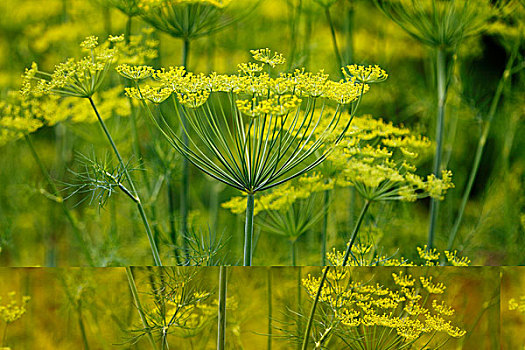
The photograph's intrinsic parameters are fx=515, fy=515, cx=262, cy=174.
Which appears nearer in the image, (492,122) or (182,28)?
(182,28)

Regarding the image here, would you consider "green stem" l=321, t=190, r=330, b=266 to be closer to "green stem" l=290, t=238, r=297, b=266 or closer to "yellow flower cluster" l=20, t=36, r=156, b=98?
"green stem" l=290, t=238, r=297, b=266

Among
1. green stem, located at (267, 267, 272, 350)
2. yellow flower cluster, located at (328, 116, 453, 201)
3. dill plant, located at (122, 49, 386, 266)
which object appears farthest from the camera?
green stem, located at (267, 267, 272, 350)

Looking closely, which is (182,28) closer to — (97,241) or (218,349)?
(97,241)

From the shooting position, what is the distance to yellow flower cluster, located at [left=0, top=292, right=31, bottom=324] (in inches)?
47.2

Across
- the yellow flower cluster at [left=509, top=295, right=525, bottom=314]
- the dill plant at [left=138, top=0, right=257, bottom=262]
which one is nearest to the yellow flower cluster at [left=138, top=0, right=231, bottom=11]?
the dill plant at [left=138, top=0, right=257, bottom=262]

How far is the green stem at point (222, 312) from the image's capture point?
1.21 m

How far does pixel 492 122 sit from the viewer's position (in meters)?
1.30

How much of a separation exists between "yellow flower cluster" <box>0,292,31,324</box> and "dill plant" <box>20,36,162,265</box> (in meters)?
0.33

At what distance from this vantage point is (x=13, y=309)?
3.94 ft

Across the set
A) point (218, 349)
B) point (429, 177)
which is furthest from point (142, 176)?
point (429, 177)

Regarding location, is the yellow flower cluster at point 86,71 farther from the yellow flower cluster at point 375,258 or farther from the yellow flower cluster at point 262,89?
the yellow flower cluster at point 375,258

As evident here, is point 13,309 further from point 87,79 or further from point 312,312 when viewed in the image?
point 312,312

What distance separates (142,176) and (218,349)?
445 mm

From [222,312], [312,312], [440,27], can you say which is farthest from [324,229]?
[440,27]
